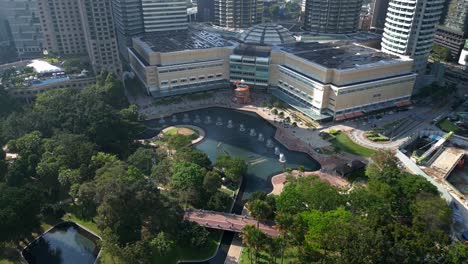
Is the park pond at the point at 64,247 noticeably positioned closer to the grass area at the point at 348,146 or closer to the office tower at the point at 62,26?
the grass area at the point at 348,146

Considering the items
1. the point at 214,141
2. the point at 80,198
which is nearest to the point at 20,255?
the point at 80,198

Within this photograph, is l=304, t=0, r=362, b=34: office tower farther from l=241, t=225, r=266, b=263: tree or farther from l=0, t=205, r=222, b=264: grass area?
l=241, t=225, r=266, b=263: tree

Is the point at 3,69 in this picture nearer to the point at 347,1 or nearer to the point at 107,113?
the point at 107,113

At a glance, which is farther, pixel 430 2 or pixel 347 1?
pixel 347 1

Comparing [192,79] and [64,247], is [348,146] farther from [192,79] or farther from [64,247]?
[64,247]

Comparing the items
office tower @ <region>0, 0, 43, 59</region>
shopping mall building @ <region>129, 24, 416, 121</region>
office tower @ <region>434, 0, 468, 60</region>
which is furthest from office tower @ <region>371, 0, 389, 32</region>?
office tower @ <region>0, 0, 43, 59</region>

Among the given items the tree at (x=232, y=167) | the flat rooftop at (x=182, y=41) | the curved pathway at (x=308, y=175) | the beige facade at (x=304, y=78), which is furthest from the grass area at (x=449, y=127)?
the flat rooftop at (x=182, y=41)


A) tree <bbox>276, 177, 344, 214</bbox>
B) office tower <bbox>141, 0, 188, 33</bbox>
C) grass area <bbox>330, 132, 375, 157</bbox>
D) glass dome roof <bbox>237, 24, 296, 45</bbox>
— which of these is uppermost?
office tower <bbox>141, 0, 188, 33</bbox>
